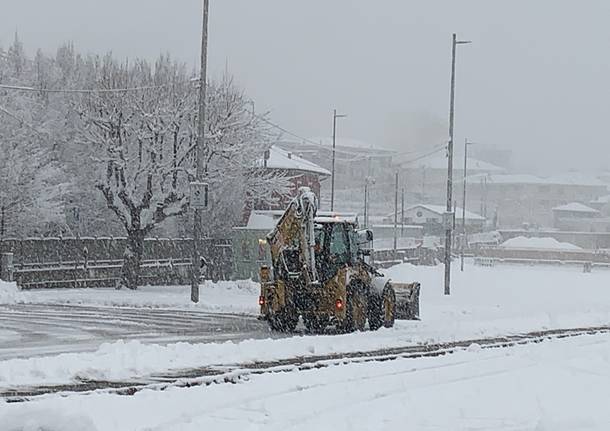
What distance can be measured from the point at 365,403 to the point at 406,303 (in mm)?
14793

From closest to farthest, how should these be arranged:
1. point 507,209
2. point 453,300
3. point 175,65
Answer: point 453,300
point 175,65
point 507,209

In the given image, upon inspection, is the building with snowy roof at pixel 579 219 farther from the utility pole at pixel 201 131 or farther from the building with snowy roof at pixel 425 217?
the utility pole at pixel 201 131

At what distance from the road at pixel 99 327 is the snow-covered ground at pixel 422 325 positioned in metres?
2.01

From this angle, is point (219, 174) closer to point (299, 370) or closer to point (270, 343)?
point (270, 343)

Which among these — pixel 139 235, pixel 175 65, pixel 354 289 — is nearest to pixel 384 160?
pixel 175 65

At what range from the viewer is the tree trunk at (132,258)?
139ft

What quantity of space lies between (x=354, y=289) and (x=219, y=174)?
21.1 m

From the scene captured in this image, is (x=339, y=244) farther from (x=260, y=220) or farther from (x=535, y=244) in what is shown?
(x=535, y=244)

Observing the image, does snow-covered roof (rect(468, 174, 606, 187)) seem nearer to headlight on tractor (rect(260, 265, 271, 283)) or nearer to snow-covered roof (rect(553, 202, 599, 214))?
snow-covered roof (rect(553, 202, 599, 214))

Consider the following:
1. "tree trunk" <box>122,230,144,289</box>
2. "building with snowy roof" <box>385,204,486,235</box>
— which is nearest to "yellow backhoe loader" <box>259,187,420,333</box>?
"tree trunk" <box>122,230,144,289</box>

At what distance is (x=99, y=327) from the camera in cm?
2362

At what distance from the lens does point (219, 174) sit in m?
44.5

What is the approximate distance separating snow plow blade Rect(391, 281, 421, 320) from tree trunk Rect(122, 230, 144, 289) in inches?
682

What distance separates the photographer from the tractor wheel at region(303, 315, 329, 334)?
24383 mm
